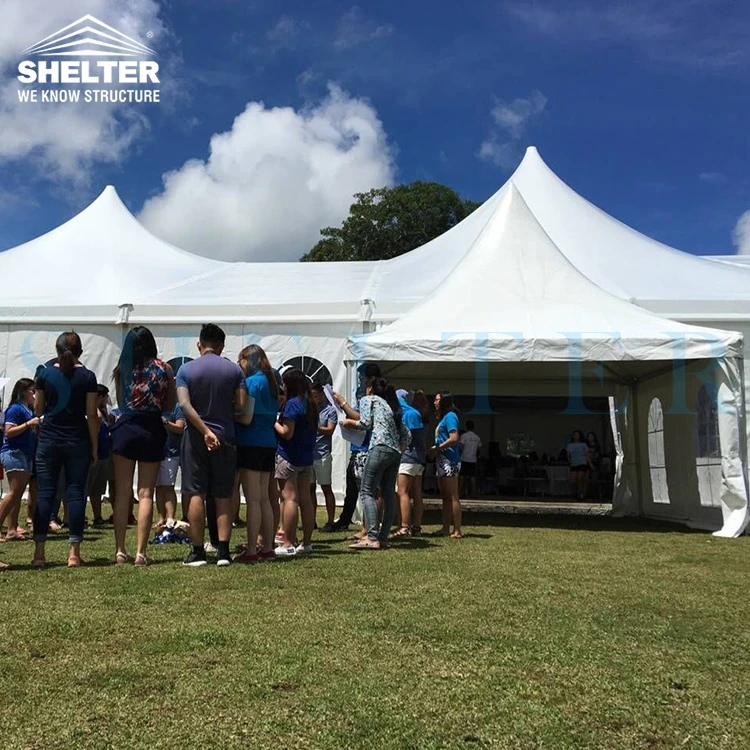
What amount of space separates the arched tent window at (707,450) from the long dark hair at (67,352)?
259 inches

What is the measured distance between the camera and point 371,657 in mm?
2852

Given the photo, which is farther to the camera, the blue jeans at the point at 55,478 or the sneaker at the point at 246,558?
the sneaker at the point at 246,558

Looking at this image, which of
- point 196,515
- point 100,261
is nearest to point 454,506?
point 196,515

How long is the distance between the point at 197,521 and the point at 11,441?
2.40m

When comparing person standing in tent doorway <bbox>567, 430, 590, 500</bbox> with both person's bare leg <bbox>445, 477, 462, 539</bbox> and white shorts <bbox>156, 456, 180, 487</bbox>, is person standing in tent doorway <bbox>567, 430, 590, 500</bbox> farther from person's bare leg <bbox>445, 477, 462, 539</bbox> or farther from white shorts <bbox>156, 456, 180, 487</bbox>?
white shorts <bbox>156, 456, 180, 487</bbox>

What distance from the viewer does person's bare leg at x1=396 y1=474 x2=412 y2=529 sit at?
720 centimetres

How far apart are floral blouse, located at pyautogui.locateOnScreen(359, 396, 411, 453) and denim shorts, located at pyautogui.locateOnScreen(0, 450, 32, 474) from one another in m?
2.80

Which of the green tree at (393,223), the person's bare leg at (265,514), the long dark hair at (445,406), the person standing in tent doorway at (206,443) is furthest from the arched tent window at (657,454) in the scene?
the green tree at (393,223)

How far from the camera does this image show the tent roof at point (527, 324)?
25.9 feet

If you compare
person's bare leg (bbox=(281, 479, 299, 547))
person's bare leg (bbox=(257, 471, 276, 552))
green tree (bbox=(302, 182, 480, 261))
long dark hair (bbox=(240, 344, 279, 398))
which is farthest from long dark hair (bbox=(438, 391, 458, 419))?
green tree (bbox=(302, 182, 480, 261))

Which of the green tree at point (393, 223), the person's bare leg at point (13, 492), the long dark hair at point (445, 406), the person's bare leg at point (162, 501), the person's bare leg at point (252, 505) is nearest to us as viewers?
the person's bare leg at point (252, 505)

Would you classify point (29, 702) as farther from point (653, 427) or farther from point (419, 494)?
point (653, 427)

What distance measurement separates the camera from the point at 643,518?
1043cm

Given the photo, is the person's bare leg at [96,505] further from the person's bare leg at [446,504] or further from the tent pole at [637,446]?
the tent pole at [637,446]
